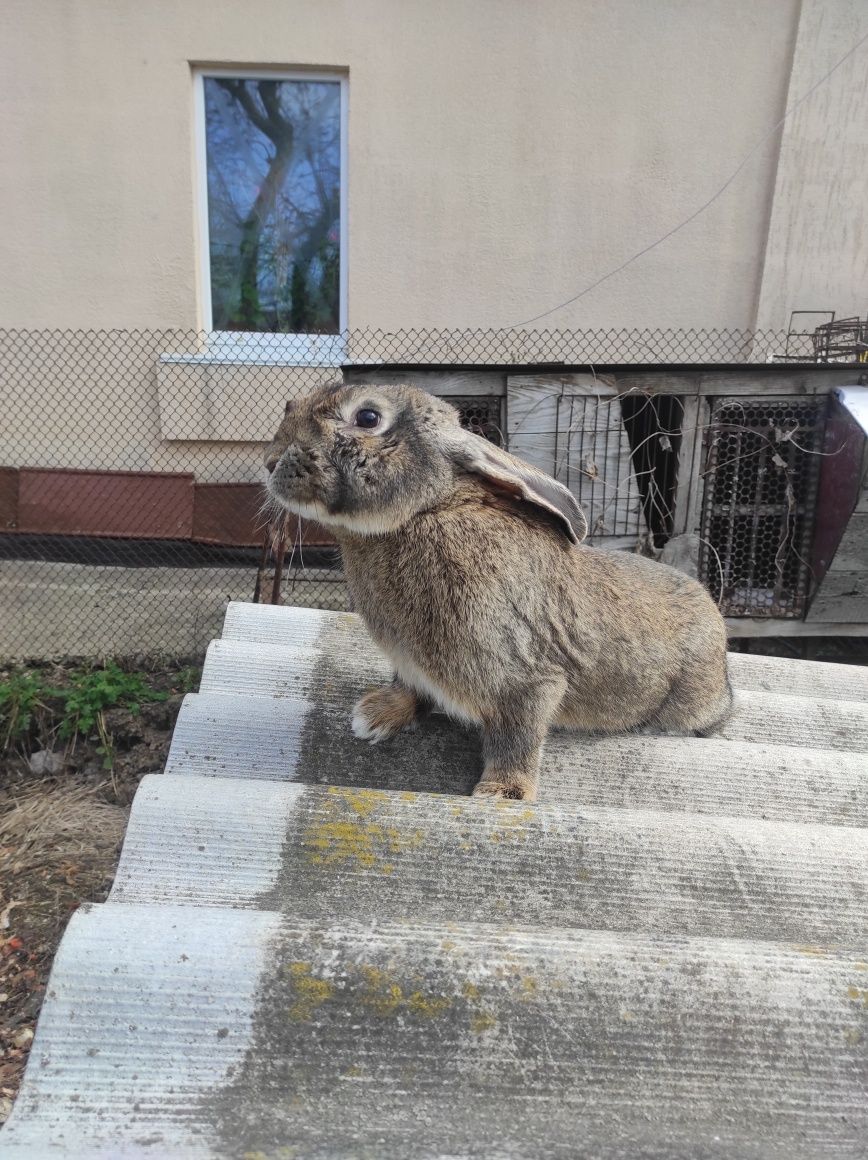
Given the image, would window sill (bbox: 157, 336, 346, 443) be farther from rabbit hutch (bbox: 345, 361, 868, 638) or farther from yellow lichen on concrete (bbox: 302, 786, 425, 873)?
yellow lichen on concrete (bbox: 302, 786, 425, 873)

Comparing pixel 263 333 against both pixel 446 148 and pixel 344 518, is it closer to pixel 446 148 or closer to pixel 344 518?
pixel 446 148

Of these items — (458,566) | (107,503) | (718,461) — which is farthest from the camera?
(107,503)

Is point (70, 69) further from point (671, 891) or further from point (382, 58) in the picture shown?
point (671, 891)

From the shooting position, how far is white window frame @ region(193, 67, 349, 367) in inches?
199

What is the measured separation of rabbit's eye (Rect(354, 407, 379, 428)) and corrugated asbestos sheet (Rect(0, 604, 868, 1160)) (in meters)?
0.82

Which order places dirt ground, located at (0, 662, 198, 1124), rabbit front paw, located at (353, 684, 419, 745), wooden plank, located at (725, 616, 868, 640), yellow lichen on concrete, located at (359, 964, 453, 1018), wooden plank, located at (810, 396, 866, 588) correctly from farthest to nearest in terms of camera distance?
wooden plank, located at (725, 616, 868, 640)
wooden plank, located at (810, 396, 866, 588)
dirt ground, located at (0, 662, 198, 1124)
rabbit front paw, located at (353, 684, 419, 745)
yellow lichen on concrete, located at (359, 964, 453, 1018)

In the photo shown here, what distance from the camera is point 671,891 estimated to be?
1435 millimetres

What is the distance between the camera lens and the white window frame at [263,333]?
5.05 m

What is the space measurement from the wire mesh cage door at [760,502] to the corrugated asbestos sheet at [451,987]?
2.95 m

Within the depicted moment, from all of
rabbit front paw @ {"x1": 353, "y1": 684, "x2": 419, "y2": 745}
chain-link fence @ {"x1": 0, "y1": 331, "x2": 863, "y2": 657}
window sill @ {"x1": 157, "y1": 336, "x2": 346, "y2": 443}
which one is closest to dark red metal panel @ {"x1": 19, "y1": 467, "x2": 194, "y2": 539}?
chain-link fence @ {"x1": 0, "y1": 331, "x2": 863, "y2": 657}

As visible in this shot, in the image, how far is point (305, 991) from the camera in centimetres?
110

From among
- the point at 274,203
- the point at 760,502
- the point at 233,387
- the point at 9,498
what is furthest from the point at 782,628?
the point at 9,498

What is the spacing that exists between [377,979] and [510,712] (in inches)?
30.3

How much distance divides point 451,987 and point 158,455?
16.1 ft
